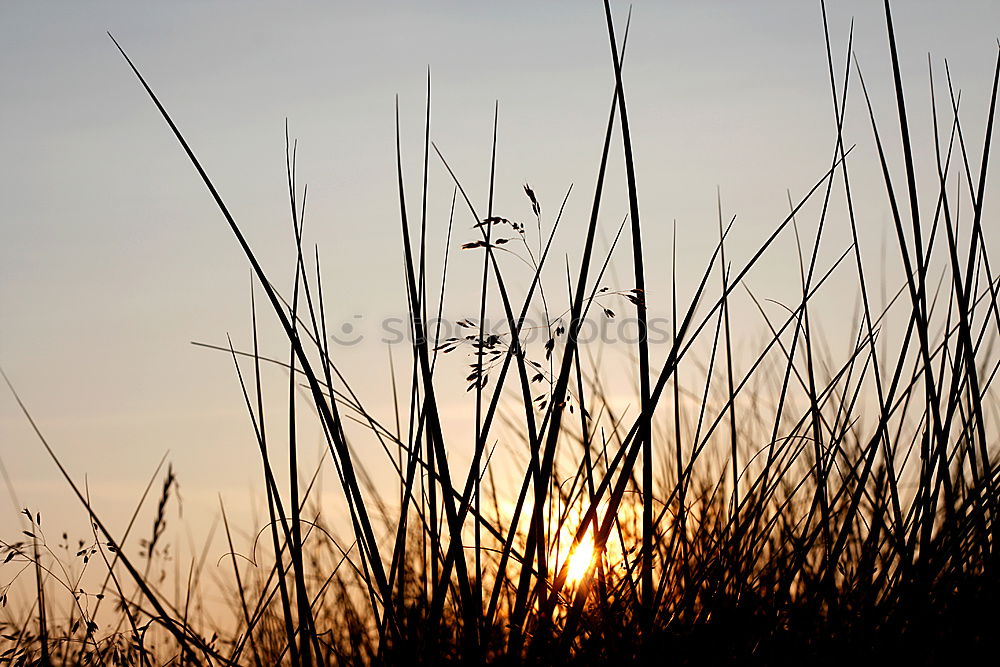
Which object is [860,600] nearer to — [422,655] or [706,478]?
[422,655]

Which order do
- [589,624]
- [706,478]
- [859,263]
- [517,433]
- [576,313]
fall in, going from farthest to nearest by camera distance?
1. [706,478]
2. [517,433]
3. [859,263]
4. [589,624]
5. [576,313]

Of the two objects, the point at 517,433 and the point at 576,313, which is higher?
the point at 517,433

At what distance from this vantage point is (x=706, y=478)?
2543 millimetres

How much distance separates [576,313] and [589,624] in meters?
0.41

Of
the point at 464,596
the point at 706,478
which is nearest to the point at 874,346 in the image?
the point at 464,596

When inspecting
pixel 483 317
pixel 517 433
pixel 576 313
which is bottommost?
pixel 576 313

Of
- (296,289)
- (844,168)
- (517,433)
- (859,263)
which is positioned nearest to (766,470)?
(859,263)

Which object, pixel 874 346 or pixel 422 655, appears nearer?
pixel 422 655

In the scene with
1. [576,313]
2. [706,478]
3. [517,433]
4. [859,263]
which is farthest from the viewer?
[706,478]

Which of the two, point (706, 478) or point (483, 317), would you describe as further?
point (706, 478)

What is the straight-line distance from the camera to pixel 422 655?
1.20m

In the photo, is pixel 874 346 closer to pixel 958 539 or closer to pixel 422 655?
pixel 958 539

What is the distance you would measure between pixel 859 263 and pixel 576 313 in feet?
1.71

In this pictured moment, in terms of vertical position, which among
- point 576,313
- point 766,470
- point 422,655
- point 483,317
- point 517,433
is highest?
point 517,433
